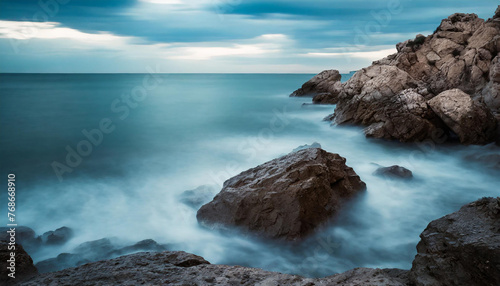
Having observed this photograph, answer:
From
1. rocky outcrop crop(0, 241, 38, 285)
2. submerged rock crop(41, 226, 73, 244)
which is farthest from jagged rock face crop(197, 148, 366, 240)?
rocky outcrop crop(0, 241, 38, 285)

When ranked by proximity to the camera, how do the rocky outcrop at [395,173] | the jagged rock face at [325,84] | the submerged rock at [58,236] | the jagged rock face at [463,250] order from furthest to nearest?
the jagged rock face at [325,84]
the rocky outcrop at [395,173]
the submerged rock at [58,236]
the jagged rock face at [463,250]

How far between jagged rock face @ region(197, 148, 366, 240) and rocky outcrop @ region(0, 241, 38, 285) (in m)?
4.02

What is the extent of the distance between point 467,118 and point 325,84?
2453cm

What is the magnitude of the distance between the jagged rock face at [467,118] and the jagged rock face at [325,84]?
19.6m

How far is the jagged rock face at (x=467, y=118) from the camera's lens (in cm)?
1348

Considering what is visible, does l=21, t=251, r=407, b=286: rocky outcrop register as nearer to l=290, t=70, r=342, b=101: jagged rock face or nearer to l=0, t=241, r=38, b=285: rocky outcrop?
l=0, t=241, r=38, b=285: rocky outcrop

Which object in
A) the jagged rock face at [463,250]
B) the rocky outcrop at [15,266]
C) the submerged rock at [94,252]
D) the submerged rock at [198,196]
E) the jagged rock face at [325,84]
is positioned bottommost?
the jagged rock face at [463,250]

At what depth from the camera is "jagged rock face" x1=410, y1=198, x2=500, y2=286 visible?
321 cm

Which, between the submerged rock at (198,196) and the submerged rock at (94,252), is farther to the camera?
the submerged rock at (198,196)

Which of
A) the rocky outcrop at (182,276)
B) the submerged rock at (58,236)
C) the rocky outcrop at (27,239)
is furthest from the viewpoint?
the submerged rock at (58,236)

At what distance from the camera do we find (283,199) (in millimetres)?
7086

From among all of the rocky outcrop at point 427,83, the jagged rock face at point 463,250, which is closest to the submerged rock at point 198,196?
the jagged rock face at point 463,250

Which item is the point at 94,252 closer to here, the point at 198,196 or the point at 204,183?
the point at 198,196

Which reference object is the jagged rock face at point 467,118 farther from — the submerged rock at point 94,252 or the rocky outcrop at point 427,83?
the submerged rock at point 94,252
